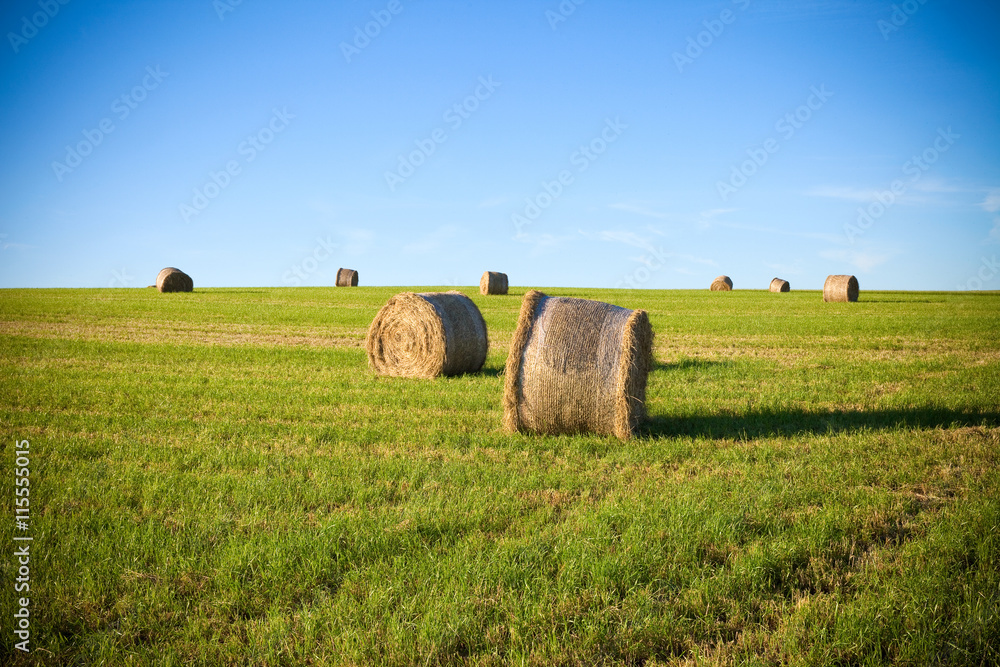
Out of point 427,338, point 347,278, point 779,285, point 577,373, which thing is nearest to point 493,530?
point 577,373

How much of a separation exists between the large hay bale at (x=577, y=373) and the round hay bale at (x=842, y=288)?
118ft

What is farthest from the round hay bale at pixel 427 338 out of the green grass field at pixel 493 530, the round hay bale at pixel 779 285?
the round hay bale at pixel 779 285

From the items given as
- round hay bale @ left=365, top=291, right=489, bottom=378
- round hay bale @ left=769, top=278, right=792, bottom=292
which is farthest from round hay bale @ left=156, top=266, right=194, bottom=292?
round hay bale @ left=769, top=278, right=792, bottom=292

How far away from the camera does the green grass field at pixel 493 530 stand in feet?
11.2

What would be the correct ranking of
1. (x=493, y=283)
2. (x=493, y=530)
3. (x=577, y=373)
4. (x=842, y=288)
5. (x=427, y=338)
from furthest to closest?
1. (x=493, y=283)
2. (x=842, y=288)
3. (x=427, y=338)
4. (x=577, y=373)
5. (x=493, y=530)

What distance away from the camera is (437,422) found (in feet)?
26.9

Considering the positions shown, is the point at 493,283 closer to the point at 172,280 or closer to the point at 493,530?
the point at 172,280

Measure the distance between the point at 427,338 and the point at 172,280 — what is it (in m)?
38.6

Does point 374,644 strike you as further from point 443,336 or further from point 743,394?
point 443,336

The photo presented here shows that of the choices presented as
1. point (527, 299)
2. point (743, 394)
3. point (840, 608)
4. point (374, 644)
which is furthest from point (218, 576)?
point (743, 394)

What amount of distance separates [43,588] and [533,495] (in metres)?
3.52

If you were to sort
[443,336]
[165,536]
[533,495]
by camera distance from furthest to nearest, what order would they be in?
[443,336] < [533,495] < [165,536]

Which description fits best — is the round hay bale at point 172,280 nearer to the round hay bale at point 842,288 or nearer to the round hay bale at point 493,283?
the round hay bale at point 493,283

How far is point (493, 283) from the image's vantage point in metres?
44.0
